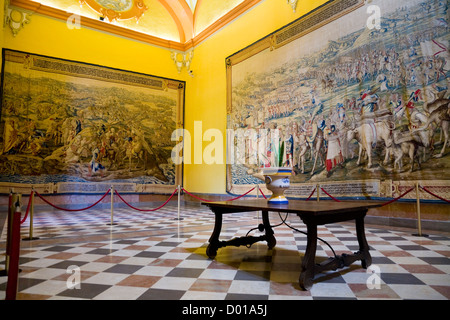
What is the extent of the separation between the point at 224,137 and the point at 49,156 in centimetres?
639

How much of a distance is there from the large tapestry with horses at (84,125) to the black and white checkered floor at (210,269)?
20.2 feet

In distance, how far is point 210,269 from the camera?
3.26 m

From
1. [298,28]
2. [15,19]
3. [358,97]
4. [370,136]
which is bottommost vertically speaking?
[370,136]

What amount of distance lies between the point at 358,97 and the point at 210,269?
5525mm

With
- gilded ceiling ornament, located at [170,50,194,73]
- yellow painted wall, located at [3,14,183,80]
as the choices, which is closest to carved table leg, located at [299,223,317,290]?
yellow painted wall, located at [3,14,183,80]

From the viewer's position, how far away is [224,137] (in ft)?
37.5

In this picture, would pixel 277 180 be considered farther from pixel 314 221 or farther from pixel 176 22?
pixel 176 22

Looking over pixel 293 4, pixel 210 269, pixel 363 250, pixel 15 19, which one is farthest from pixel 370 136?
pixel 15 19

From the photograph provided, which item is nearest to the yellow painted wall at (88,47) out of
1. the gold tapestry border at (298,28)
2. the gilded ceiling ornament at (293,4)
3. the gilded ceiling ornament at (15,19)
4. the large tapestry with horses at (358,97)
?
the gilded ceiling ornament at (15,19)

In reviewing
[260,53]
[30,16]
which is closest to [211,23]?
[260,53]

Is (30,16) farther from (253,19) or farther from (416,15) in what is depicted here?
(416,15)

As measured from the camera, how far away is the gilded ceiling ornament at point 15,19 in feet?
33.9

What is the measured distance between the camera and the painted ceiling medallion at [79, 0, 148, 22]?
40.1 ft

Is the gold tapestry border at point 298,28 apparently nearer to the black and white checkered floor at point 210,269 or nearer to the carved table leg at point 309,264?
the black and white checkered floor at point 210,269
